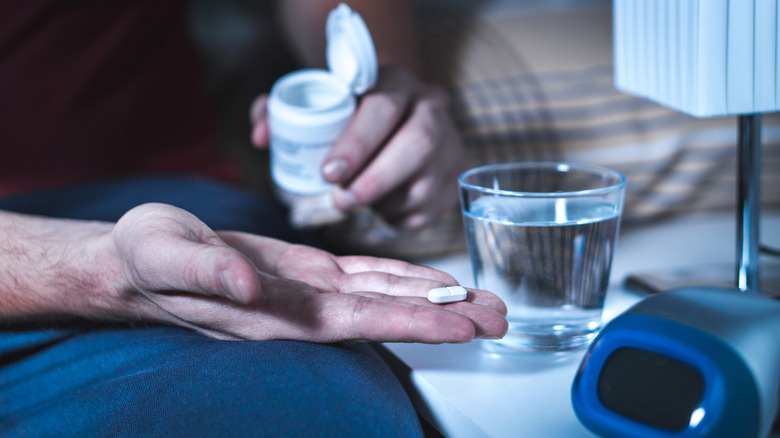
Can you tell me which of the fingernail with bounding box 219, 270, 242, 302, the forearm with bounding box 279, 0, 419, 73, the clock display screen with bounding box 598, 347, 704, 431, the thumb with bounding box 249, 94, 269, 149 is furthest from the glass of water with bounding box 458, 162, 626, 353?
the forearm with bounding box 279, 0, 419, 73

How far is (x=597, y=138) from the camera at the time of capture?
0.97m

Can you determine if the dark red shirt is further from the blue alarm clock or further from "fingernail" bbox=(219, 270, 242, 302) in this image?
the blue alarm clock

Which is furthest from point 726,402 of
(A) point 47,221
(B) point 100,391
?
(A) point 47,221

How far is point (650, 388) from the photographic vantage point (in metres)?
0.36

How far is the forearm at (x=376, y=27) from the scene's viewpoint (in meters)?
1.00

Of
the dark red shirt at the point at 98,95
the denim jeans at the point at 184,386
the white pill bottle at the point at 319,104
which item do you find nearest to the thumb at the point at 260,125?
the white pill bottle at the point at 319,104

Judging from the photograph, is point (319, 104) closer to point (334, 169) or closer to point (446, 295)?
point (334, 169)

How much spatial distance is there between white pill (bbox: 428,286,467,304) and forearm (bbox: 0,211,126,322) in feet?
0.80

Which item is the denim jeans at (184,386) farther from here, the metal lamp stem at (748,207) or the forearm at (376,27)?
the forearm at (376,27)

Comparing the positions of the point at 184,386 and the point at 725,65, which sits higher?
the point at 725,65

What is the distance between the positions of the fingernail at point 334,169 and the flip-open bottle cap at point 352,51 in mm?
85

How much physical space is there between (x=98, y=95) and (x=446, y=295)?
0.71 metres

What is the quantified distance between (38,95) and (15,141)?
2.8 inches

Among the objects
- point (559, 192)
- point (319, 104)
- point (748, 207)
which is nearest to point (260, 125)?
point (319, 104)
